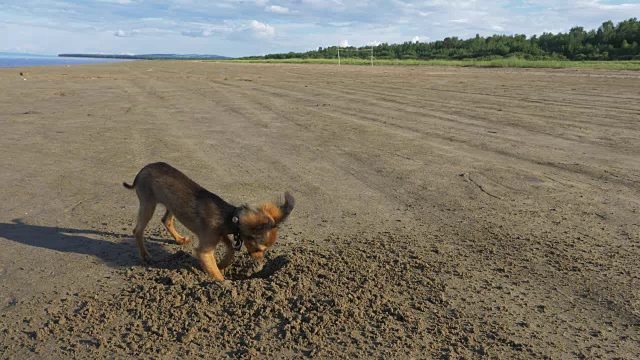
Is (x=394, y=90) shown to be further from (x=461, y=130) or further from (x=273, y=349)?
(x=273, y=349)

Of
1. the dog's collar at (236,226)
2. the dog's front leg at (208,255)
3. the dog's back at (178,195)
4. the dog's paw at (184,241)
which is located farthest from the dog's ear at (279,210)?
the dog's paw at (184,241)

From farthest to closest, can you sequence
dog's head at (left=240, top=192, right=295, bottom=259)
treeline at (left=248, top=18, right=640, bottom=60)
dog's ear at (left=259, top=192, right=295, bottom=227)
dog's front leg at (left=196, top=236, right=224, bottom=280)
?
1. treeline at (left=248, top=18, right=640, bottom=60)
2. dog's front leg at (left=196, top=236, right=224, bottom=280)
3. dog's ear at (left=259, top=192, right=295, bottom=227)
4. dog's head at (left=240, top=192, right=295, bottom=259)

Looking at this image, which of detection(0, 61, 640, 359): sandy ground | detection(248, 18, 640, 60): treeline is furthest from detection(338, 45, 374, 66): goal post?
detection(0, 61, 640, 359): sandy ground

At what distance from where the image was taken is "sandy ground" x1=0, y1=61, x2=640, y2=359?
4.08 m

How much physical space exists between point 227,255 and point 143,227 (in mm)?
1079

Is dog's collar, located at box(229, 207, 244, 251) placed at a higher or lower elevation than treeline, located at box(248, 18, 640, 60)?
lower

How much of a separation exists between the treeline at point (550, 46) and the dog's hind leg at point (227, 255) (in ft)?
200

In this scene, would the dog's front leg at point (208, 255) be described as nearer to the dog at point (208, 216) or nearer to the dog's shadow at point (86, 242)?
the dog at point (208, 216)

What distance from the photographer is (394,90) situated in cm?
2488

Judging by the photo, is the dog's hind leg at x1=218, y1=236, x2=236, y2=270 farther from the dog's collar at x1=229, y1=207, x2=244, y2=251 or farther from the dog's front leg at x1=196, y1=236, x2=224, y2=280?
the dog's collar at x1=229, y1=207, x2=244, y2=251

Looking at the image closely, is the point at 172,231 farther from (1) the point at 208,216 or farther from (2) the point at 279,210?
(2) the point at 279,210

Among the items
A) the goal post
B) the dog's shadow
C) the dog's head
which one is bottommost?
the dog's shadow

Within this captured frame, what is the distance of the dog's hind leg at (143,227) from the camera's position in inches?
220

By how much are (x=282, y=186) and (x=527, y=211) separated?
12.9 feet
